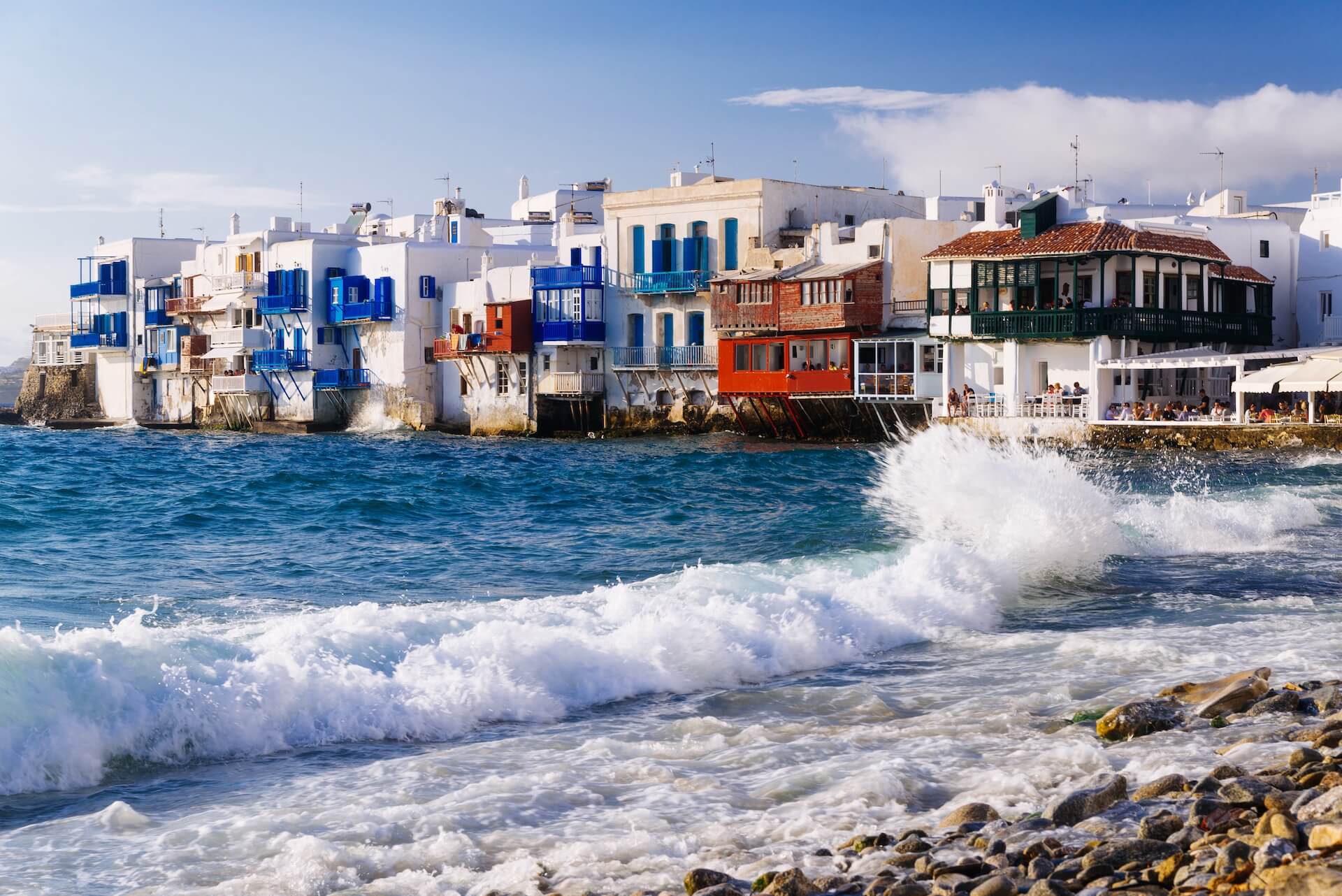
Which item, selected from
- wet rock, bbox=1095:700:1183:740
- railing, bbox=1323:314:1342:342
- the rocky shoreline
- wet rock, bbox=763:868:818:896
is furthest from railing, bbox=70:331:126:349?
wet rock, bbox=763:868:818:896

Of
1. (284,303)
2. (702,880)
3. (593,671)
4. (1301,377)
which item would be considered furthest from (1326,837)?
(284,303)

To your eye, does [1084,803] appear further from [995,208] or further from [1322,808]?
[995,208]

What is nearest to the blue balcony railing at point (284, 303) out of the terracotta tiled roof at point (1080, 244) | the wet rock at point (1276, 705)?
the terracotta tiled roof at point (1080, 244)

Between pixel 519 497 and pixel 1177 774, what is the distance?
2068 centimetres

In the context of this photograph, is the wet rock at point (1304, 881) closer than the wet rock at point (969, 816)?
Yes

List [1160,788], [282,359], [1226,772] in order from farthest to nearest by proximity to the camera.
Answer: [282,359], [1226,772], [1160,788]

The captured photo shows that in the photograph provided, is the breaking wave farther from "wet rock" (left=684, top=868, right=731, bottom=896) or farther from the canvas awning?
the canvas awning

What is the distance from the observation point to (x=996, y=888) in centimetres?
577

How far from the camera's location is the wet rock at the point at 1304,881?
5.06 meters

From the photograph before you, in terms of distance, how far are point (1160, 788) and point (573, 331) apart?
163 feet

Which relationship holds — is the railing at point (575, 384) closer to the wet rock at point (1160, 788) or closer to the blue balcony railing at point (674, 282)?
the blue balcony railing at point (674, 282)

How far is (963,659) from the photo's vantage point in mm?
11914

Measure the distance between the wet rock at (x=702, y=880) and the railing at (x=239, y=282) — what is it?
6330 cm

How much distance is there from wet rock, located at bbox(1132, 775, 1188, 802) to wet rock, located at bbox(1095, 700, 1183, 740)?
1.34 m
